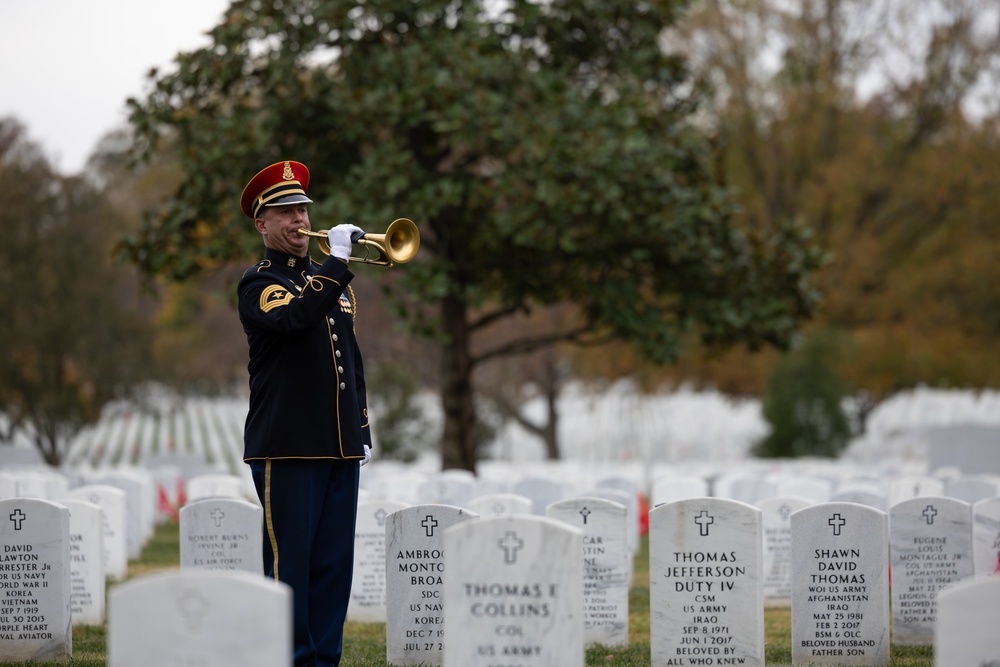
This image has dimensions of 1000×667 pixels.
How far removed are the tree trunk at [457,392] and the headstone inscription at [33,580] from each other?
29.1ft

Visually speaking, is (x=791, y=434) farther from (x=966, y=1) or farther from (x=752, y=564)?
(x=752, y=564)

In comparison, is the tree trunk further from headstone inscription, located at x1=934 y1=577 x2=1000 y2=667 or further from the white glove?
headstone inscription, located at x1=934 y1=577 x2=1000 y2=667

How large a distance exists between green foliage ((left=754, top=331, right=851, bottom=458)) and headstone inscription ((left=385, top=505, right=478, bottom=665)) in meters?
19.6

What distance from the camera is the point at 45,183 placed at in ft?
74.8

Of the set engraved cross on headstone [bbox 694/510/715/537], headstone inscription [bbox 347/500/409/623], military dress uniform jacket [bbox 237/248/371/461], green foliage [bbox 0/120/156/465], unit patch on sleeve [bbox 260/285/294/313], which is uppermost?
green foliage [bbox 0/120/156/465]

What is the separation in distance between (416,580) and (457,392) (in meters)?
8.95

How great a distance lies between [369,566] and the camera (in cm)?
963

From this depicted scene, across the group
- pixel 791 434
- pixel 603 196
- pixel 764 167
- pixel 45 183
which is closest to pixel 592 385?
pixel 764 167

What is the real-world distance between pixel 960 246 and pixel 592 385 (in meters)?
10.7

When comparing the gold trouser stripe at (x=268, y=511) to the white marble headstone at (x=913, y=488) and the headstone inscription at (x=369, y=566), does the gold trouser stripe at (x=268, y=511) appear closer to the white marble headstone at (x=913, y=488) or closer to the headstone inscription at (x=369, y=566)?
the headstone inscription at (x=369, y=566)

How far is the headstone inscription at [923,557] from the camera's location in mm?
8164

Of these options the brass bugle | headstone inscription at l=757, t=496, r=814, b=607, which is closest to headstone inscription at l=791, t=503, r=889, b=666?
headstone inscription at l=757, t=496, r=814, b=607

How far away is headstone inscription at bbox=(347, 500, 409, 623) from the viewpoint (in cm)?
939

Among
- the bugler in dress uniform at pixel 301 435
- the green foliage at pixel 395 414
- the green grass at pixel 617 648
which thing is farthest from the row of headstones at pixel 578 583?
the green foliage at pixel 395 414
